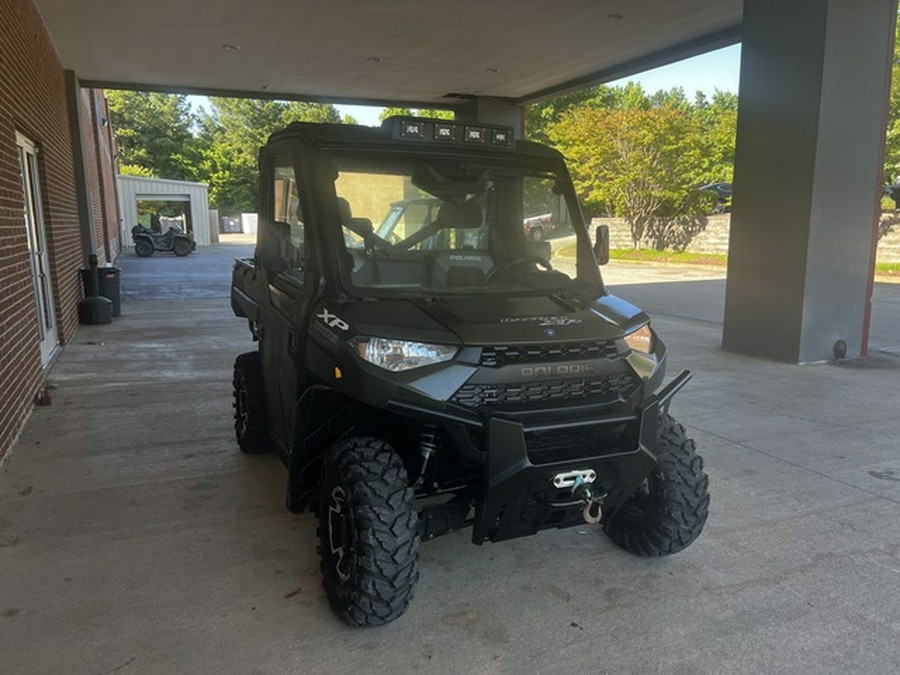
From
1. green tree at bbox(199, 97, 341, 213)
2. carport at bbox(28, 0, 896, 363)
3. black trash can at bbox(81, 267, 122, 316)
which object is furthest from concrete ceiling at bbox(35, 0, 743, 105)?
green tree at bbox(199, 97, 341, 213)

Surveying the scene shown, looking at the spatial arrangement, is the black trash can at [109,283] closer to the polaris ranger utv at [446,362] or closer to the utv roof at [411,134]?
the polaris ranger utv at [446,362]

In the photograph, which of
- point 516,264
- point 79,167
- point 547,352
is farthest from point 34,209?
point 547,352

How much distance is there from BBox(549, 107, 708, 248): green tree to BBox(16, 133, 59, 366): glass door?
2201 centimetres

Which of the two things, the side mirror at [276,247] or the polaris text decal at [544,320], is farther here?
the side mirror at [276,247]

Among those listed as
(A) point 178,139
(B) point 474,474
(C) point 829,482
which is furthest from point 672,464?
(A) point 178,139

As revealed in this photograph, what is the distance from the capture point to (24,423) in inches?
207

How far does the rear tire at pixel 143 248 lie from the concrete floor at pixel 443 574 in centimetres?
2234

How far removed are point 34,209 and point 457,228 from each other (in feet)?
21.5

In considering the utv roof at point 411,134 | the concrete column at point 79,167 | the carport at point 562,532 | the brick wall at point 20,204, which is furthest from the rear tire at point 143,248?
the utv roof at point 411,134

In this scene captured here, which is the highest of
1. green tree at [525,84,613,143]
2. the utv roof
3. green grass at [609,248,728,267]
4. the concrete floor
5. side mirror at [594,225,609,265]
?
green tree at [525,84,613,143]

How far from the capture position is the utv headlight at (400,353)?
2605mm

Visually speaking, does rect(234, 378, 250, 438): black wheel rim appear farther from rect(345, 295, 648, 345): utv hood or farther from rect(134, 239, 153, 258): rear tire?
rect(134, 239, 153, 258): rear tire

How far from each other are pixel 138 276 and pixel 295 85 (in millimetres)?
7635

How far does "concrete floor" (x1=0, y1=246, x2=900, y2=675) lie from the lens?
2.59 meters
